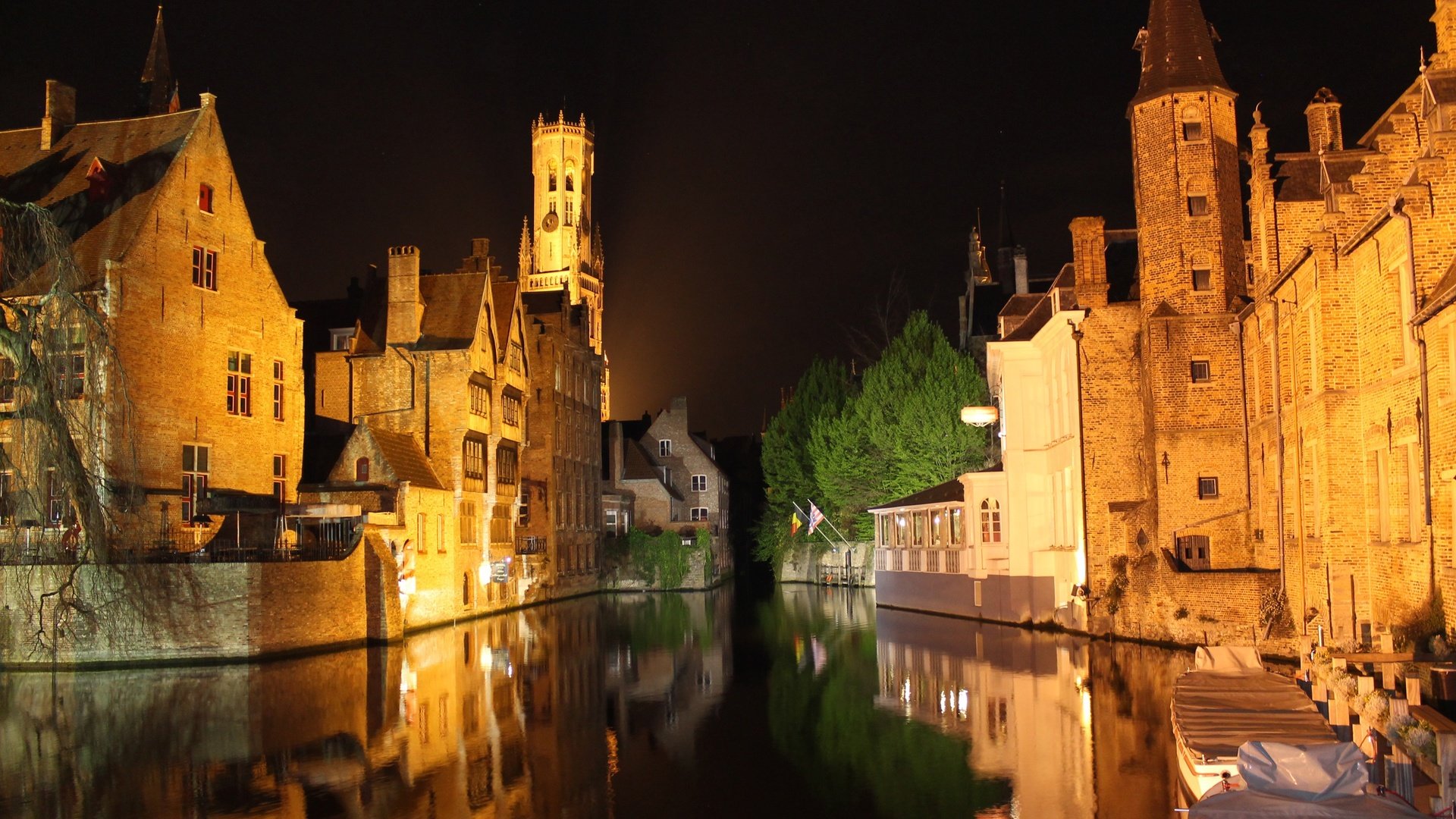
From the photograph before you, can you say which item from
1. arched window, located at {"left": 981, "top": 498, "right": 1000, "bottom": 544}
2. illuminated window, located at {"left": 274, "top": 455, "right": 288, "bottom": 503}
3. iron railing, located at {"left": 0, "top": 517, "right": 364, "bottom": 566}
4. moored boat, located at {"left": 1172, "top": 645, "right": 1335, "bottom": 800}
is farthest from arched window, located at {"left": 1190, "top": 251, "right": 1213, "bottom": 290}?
illuminated window, located at {"left": 274, "top": 455, "right": 288, "bottom": 503}

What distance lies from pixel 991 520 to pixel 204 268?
27452 millimetres

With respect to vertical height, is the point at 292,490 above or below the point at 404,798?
above

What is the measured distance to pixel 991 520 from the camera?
43625 mm

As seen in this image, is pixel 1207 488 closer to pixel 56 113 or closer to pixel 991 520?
pixel 991 520

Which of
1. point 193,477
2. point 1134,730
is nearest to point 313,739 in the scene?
point 1134,730

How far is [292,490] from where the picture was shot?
4297cm

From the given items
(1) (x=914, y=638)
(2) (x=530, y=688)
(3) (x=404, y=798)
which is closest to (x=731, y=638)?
(1) (x=914, y=638)

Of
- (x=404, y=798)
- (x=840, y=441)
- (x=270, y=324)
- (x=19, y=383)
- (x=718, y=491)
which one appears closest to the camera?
(x=404, y=798)

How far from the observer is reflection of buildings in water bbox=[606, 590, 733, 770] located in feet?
65.0

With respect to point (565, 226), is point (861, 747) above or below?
below

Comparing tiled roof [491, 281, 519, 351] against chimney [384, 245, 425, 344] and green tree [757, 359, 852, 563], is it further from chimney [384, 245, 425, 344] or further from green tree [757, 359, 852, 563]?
green tree [757, 359, 852, 563]

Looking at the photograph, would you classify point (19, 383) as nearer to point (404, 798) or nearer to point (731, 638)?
point (404, 798)

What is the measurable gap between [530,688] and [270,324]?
21.4 meters

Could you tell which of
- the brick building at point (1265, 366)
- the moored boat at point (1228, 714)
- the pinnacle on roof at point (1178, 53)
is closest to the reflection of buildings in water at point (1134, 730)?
the moored boat at point (1228, 714)
